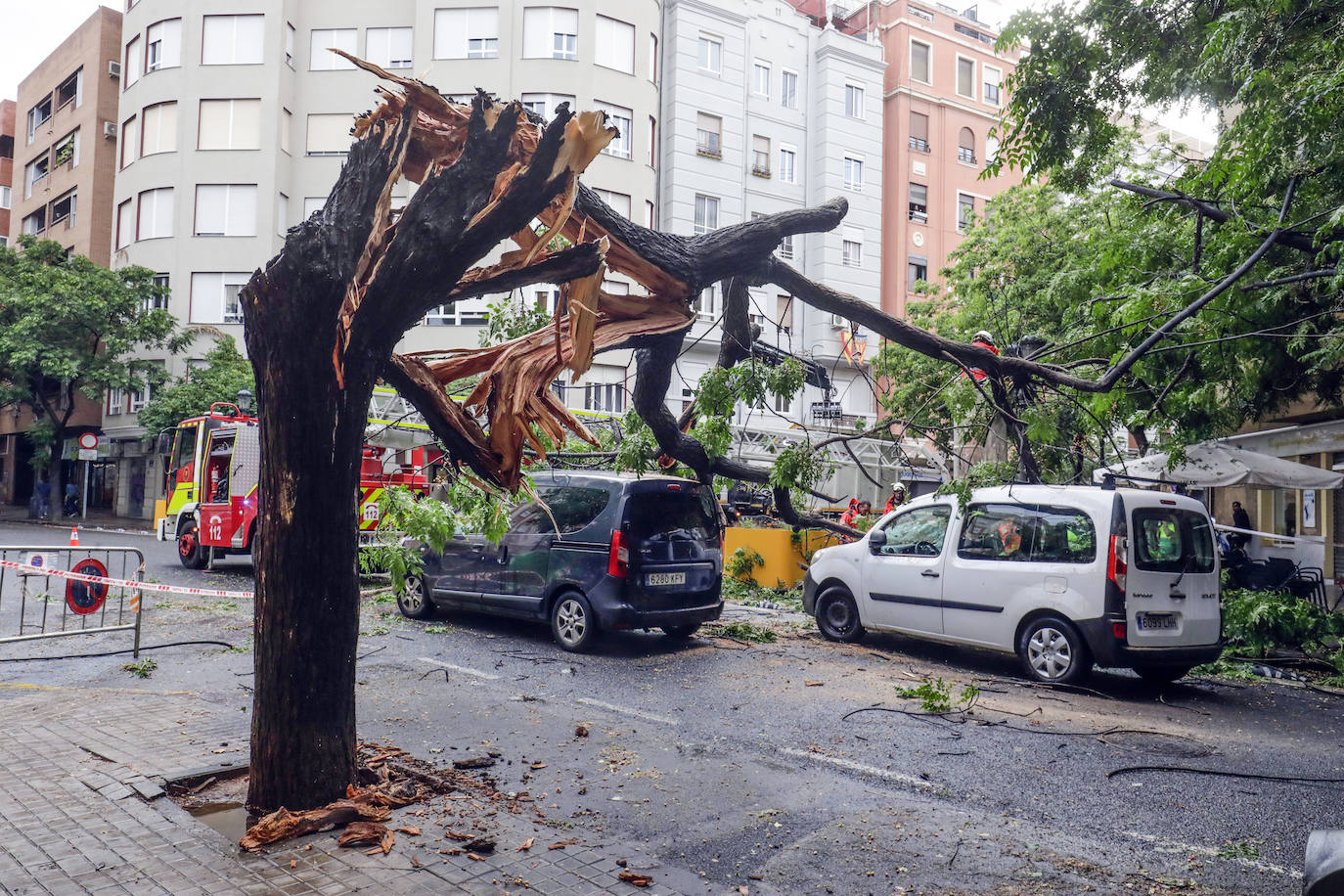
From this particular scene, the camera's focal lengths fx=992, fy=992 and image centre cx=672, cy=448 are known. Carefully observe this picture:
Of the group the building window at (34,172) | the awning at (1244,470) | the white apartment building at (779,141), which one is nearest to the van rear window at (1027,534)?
the awning at (1244,470)

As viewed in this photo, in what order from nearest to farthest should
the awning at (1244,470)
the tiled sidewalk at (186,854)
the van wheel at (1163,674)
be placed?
the tiled sidewalk at (186,854)
the van wheel at (1163,674)
the awning at (1244,470)

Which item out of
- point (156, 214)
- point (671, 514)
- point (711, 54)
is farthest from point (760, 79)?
point (671, 514)

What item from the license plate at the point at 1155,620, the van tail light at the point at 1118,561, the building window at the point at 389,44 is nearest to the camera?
the van tail light at the point at 1118,561

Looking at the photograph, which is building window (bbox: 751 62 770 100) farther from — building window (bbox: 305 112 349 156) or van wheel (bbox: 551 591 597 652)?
van wheel (bbox: 551 591 597 652)

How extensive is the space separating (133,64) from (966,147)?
35.0m

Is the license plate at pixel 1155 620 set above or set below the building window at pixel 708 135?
below

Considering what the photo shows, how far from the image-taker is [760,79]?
132ft

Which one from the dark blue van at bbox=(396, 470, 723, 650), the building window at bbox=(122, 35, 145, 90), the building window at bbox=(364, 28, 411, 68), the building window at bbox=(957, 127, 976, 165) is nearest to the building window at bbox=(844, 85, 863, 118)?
the building window at bbox=(957, 127, 976, 165)

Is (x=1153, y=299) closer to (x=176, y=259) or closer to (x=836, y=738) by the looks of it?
(x=836, y=738)

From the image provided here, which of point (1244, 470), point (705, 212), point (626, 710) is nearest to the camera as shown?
point (626, 710)

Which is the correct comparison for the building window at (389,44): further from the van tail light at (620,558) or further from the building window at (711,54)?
the van tail light at (620,558)

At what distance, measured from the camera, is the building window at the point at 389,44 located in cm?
3572

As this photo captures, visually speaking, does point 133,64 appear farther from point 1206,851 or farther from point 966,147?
point 1206,851

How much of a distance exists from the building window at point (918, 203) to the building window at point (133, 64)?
31.3m
